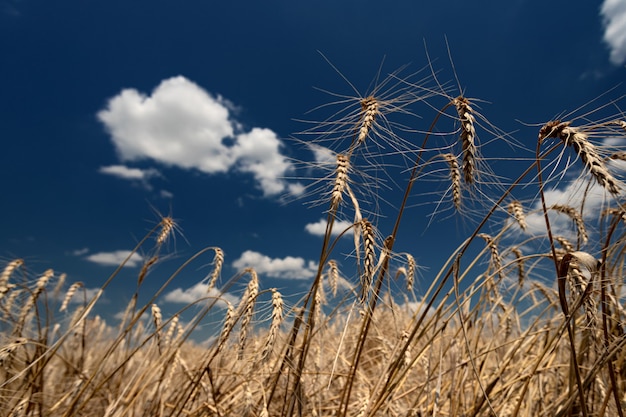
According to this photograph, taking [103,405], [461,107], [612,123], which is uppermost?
[461,107]

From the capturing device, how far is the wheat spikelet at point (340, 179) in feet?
5.63

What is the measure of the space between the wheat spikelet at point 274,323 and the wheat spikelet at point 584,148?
1229 mm

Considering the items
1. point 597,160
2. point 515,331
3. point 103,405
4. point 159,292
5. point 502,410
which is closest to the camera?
point 597,160

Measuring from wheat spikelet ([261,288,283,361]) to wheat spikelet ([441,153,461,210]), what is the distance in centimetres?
88

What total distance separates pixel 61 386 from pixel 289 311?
367 centimetres

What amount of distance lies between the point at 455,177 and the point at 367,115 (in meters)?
0.48

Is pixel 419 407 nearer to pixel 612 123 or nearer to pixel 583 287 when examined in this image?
pixel 583 287

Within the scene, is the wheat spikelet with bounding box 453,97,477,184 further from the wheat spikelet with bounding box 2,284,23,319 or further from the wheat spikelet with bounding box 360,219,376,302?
the wheat spikelet with bounding box 2,284,23,319

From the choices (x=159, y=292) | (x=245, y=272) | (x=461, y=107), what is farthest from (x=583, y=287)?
(x=159, y=292)

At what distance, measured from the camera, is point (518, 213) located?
2471 mm

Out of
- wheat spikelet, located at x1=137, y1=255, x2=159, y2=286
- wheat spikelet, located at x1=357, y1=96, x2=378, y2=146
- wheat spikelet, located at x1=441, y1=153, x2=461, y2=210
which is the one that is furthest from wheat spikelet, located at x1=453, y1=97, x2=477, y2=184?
wheat spikelet, located at x1=137, y1=255, x2=159, y2=286

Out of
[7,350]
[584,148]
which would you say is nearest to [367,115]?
[584,148]

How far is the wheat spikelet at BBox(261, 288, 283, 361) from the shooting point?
177 centimetres

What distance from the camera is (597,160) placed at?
50.4 inches
